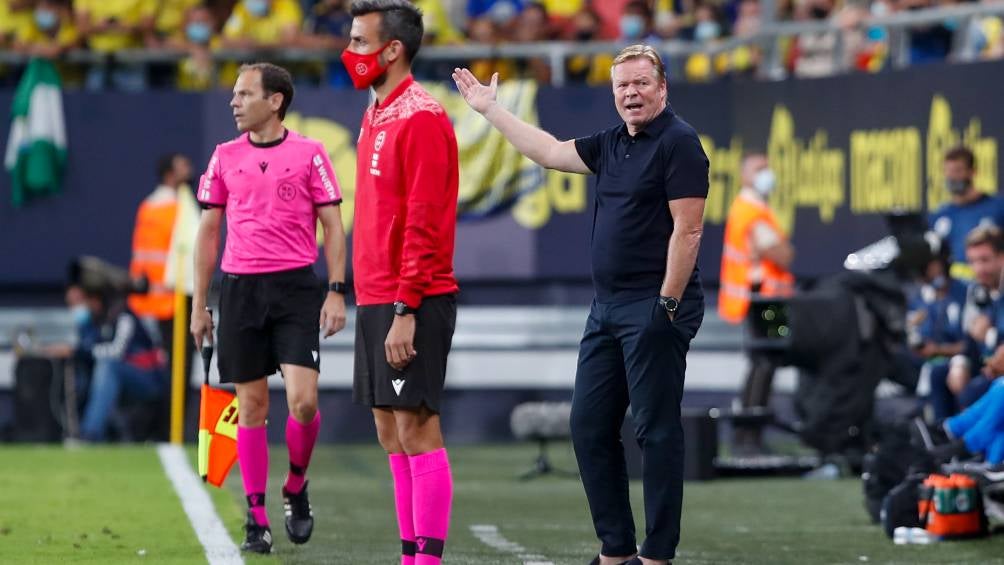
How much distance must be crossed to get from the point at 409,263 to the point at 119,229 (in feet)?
38.4

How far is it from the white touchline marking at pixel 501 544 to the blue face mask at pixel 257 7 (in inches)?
351

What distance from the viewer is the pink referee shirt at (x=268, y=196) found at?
8750 millimetres

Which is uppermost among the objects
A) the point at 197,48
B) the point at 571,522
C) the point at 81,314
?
the point at 197,48

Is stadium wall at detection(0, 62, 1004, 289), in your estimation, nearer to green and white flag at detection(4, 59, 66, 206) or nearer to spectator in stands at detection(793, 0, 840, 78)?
green and white flag at detection(4, 59, 66, 206)

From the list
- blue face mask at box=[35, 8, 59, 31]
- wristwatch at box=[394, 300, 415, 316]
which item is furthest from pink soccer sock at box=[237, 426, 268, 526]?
blue face mask at box=[35, 8, 59, 31]

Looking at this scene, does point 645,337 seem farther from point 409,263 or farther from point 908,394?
point 908,394

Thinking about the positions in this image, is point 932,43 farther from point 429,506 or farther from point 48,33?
point 429,506

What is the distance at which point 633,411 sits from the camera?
24.0 feet

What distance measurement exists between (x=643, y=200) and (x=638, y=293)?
0.33 meters

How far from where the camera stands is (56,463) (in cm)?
1459

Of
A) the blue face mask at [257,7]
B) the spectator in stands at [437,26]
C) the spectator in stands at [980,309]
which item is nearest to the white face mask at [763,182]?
the spectator in stands at [980,309]

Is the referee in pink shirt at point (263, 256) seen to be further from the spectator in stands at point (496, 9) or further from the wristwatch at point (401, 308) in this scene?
the spectator in stands at point (496, 9)

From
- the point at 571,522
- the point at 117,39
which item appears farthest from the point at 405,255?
the point at 117,39

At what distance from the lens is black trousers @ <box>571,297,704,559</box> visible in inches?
285
